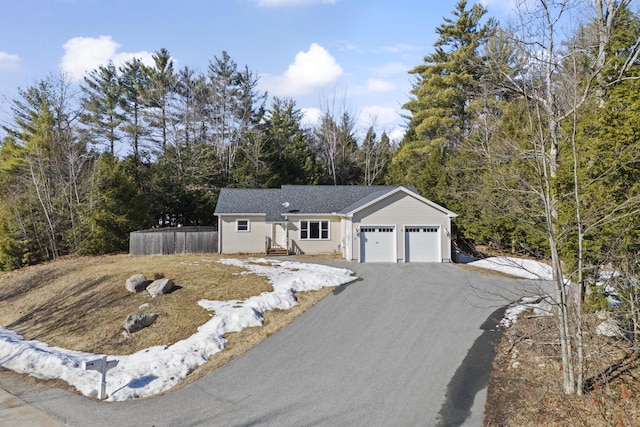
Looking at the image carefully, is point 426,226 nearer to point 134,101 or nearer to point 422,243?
point 422,243

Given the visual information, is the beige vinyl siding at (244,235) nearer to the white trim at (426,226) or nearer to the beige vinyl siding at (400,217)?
the beige vinyl siding at (400,217)

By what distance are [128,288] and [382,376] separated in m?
11.2

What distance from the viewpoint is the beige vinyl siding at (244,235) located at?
24.8m

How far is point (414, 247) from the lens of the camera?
21781 mm

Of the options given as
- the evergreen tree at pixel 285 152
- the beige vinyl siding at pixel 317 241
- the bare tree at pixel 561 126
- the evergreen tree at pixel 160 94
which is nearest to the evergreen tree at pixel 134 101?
the evergreen tree at pixel 160 94

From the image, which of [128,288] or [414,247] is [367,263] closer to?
[414,247]

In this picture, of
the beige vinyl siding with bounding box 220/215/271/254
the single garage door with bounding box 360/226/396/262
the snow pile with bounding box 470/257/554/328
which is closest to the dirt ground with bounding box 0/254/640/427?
the snow pile with bounding box 470/257/554/328

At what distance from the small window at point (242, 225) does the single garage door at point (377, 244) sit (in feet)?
25.6

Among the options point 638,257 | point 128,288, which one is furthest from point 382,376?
point 128,288

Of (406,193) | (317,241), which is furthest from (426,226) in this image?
→ (317,241)

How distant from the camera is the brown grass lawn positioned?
11.6m

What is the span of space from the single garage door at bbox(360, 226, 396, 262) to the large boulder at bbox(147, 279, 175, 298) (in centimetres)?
1028

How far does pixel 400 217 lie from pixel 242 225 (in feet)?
33.1

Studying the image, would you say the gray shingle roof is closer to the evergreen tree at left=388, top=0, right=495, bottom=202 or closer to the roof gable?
the roof gable
